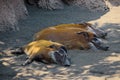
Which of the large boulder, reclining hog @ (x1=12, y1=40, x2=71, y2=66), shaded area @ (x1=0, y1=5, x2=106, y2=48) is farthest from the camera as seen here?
the large boulder

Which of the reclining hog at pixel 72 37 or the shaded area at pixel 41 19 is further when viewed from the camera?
the shaded area at pixel 41 19

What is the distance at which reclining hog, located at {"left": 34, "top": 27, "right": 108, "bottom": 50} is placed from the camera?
6723mm

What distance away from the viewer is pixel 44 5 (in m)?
11.4

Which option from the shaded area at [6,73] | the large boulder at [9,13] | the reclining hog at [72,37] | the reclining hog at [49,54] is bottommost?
the shaded area at [6,73]

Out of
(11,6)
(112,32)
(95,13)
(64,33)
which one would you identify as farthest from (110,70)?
(95,13)

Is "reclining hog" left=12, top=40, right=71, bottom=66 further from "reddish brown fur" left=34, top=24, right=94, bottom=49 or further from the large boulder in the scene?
the large boulder

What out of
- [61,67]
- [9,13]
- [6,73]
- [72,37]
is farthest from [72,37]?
[9,13]

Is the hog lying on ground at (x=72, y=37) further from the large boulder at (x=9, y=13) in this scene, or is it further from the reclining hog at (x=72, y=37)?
the large boulder at (x=9, y=13)

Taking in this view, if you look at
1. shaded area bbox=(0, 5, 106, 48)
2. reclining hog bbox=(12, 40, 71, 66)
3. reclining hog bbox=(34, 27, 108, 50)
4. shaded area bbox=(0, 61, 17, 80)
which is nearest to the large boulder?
shaded area bbox=(0, 5, 106, 48)

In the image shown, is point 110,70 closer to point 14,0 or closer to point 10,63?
point 10,63

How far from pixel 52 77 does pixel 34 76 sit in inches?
11.3

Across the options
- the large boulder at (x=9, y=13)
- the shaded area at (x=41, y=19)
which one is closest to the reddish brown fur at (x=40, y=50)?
the shaded area at (x=41, y=19)

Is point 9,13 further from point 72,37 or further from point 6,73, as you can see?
point 6,73

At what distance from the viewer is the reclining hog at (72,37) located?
22.1 feet
